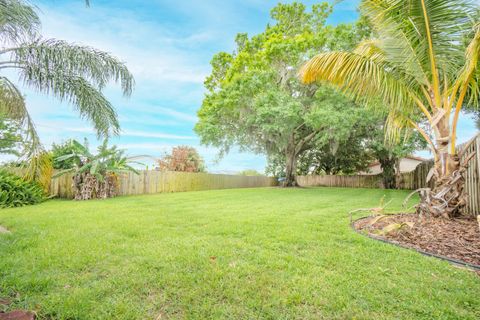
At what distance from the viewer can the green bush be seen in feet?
21.8

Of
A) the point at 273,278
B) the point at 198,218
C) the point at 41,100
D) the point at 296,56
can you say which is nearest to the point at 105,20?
the point at 41,100

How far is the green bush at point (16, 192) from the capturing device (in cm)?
664

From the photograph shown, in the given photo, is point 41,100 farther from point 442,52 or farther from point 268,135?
point 268,135

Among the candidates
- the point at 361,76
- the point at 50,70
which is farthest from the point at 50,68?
the point at 361,76

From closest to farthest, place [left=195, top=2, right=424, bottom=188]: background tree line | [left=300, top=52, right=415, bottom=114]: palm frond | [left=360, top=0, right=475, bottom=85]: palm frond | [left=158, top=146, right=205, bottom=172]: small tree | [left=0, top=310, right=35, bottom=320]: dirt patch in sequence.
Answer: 1. [left=0, top=310, right=35, bottom=320]: dirt patch
2. [left=360, top=0, right=475, bottom=85]: palm frond
3. [left=300, top=52, right=415, bottom=114]: palm frond
4. [left=195, top=2, right=424, bottom=188]: background tree line
5. [left=158, top=146, right=205, bottom=172]: small tree

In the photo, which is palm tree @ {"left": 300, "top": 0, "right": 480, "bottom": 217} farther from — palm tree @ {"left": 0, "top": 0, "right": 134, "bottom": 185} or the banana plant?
the banana plant

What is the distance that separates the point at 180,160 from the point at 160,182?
5.00m

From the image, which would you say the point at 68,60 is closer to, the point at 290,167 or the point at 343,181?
the point at 290,167

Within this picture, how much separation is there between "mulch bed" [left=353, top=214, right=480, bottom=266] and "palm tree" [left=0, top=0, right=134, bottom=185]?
4962mm

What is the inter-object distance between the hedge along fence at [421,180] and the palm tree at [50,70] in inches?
256

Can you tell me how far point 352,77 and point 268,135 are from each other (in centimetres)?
815

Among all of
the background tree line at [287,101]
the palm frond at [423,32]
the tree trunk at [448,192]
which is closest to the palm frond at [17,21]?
the palm frond at [423,32]

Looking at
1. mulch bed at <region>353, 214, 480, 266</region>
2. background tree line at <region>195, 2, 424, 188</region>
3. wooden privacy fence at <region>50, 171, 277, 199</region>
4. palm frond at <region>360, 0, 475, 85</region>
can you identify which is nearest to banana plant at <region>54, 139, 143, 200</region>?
wooden privacy fence at <region>50, 171, 277, 199</region>

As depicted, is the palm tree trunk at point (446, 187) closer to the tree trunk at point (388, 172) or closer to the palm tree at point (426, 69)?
the palm tree at point (426, 69)
